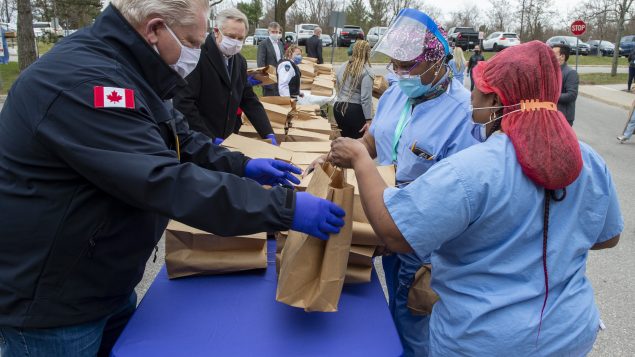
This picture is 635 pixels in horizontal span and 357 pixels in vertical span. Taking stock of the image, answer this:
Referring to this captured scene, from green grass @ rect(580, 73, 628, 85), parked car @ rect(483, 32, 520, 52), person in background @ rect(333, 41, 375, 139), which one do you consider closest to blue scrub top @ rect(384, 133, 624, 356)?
person in background @ rect(333, 41, 375, 139)

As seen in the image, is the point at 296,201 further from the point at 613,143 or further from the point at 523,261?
the point at 613,143

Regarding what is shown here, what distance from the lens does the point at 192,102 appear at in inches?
127

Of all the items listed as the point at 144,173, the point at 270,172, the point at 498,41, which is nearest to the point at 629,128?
the point at 270,172

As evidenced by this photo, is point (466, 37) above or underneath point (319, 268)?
above

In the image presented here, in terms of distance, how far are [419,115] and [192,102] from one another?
5.45 feet

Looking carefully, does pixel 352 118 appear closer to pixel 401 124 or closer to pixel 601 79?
pixel 401 124

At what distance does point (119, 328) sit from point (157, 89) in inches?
34.9

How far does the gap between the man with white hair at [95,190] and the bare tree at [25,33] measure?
14.4 meters

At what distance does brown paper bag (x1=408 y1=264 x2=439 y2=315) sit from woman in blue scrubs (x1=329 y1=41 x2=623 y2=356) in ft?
1.80

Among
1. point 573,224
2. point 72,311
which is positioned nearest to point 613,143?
point 573,224

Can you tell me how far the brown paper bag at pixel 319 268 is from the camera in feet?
4.89

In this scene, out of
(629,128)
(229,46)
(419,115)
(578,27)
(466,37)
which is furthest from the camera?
(466,37)

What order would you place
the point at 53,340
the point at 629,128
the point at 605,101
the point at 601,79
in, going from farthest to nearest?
the point at 601,79, the point at 605,101, the point at 629,128, the point at 53,340

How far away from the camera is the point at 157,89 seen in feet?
5.08
